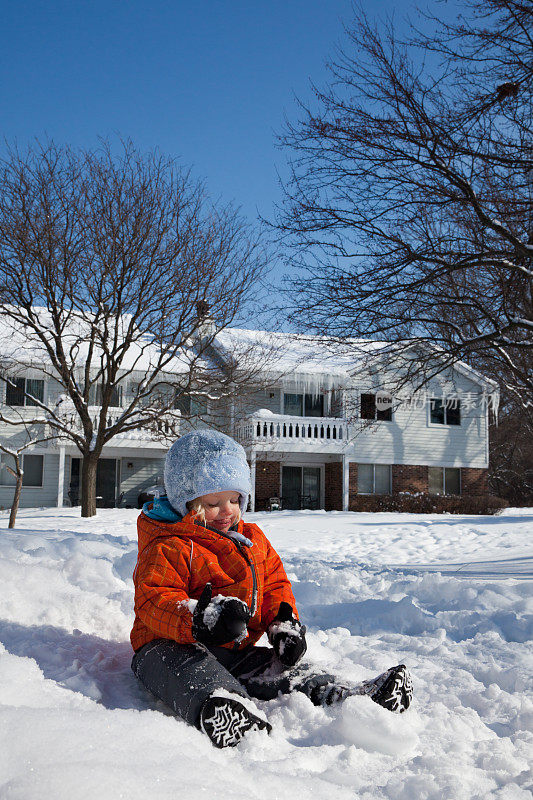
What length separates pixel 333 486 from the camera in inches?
977

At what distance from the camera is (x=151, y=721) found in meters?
2.12

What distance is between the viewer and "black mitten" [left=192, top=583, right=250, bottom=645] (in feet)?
8.02

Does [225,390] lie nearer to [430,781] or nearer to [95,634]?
[95,634]

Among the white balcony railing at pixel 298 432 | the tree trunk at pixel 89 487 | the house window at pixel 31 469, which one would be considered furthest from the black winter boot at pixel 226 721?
the house window at pixel 31 469

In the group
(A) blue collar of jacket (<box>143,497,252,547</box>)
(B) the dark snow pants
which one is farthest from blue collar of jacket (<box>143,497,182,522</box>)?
(B) the dark snow pants

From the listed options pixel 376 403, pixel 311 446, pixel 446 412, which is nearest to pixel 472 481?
pixel 446 412

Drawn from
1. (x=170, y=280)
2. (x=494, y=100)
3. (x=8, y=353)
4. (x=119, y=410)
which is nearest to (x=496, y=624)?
(x=494, y=100)

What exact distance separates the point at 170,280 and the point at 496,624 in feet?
43.5

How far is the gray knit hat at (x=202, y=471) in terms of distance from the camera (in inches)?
119

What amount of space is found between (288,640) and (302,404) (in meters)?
22.6

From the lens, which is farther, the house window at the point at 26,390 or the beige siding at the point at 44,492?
the house window at the point at 26,390

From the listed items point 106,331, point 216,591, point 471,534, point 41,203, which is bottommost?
point 471,534

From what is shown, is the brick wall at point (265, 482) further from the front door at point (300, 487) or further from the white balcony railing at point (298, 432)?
the white balcony railing at point (298, 432)

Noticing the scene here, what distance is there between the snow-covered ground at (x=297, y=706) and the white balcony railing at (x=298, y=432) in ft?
56.0
